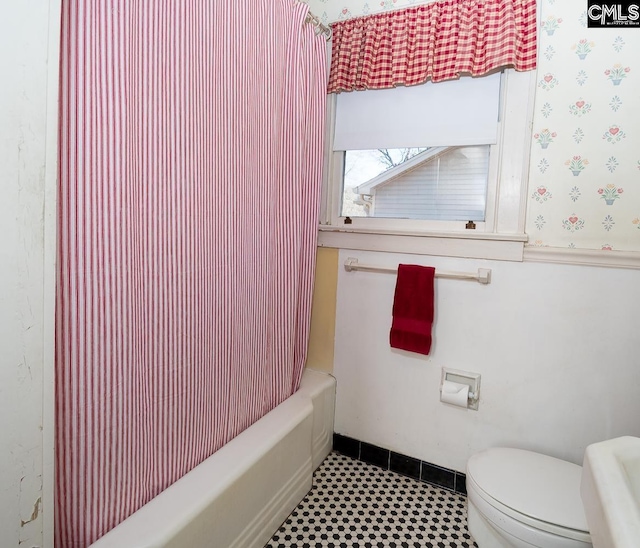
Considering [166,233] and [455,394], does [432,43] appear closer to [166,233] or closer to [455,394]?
[166,233]

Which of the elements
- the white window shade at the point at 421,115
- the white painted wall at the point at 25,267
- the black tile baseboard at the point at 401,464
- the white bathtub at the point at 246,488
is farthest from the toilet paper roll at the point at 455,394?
the white painted wall at the point at 25,267

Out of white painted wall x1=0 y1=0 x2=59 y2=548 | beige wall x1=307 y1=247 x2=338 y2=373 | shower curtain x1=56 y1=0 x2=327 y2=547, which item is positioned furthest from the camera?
beige wall x1=307 y1=247 x2=338 y2=373

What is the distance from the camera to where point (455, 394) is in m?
1.71

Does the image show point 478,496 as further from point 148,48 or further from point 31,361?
point 148,48

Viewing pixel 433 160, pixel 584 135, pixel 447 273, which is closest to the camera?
pixel 584 135

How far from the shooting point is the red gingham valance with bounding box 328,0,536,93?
1555mm

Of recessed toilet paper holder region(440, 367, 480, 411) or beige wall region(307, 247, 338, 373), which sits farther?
beige wall region(307, 247, 338, 373)

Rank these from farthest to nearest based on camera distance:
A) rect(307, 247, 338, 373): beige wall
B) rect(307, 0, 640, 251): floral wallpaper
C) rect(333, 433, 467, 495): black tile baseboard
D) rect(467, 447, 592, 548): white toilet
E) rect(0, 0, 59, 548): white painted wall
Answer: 1. rect(307, 247, 338, 373): beige wall
2. rect(333, 433, 467, 495): black tile baseboard
3. rect(307, 0, 640, 251): floral wallpaper
4. rect(467, 447, 592, 548): white toilet
5. rect(0, 0, 59, 548): white painted wall

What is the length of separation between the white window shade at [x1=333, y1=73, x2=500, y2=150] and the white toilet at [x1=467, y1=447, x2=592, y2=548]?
125cm

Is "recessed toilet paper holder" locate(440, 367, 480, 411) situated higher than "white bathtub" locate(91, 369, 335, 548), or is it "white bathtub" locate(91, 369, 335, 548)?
"recessed toilet paper holder" locate(440, 367, 480, 411)

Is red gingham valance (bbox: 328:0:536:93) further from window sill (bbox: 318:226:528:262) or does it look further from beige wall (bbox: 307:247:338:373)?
beige wall (bbox: 307:247:338:373)

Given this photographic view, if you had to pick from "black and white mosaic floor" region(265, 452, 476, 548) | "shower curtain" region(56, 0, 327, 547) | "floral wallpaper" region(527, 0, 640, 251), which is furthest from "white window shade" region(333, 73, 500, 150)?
"black and white mosaic floor" region(265, 452, 476, 548)

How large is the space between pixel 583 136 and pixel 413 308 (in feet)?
3.01

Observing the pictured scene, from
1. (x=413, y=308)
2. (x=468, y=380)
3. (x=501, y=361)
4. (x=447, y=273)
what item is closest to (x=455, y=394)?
(x=468, y=380)
